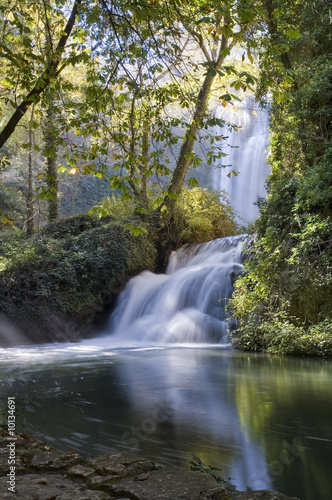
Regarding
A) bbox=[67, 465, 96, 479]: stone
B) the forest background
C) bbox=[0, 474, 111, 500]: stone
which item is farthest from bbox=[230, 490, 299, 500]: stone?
the forest background

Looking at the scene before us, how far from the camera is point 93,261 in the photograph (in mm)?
14727

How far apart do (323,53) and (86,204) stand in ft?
88.2

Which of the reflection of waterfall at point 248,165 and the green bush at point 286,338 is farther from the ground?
the reflection of waterfall at point 248,165

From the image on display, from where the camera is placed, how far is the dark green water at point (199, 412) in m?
3.28

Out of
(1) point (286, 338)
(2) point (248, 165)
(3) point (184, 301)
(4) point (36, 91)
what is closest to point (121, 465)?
(4) point (36, 91)

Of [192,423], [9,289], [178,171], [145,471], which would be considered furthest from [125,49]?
[178,171]

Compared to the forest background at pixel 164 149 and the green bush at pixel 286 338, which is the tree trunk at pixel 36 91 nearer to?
the forest background at pixel 164 149

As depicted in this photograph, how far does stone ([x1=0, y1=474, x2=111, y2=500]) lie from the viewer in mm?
2240

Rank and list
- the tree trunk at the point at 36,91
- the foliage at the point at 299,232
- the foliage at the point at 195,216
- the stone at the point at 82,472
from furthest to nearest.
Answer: the foliage at the point at 195,216
the foliage at the point at 299,232
the tree trunk at the point at 36,91
the stone at the point at 82,472

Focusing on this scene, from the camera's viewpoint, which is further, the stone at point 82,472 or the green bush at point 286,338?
the green bush at point 286,338

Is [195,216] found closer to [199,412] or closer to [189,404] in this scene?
[189,404]

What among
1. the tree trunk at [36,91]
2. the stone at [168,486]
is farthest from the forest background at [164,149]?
the stone at [168,486]

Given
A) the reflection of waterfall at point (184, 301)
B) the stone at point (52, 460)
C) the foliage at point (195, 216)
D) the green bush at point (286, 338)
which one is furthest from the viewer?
the foliage at point (195, 216)

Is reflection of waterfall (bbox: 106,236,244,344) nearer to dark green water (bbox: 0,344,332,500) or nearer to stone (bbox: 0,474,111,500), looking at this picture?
dark green water (bbox: 0,344,332,500)
